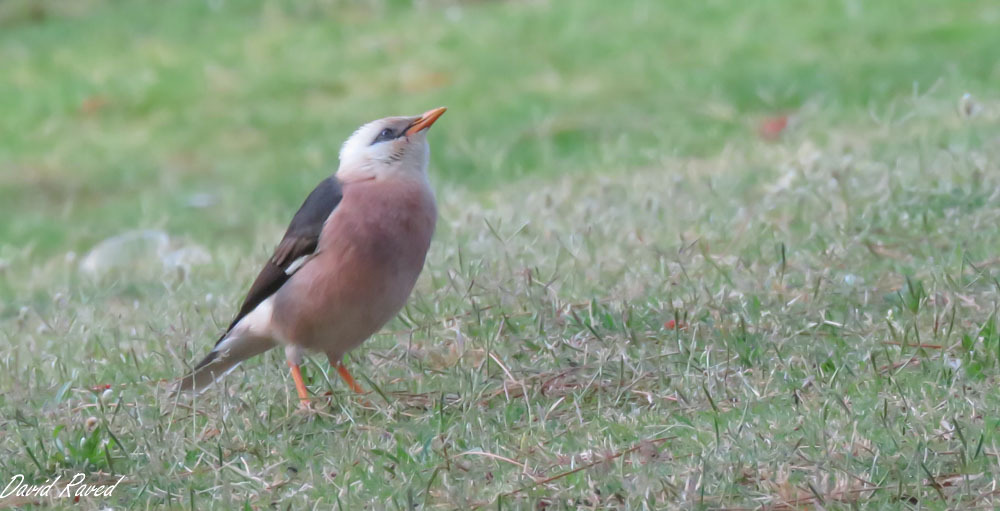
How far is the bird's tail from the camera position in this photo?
16.6ft

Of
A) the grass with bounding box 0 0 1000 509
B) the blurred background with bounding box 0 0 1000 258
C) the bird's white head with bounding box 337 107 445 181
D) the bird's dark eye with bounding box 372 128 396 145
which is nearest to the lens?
the grass with bounding box 0 0 1000 509

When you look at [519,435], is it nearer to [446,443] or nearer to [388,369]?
[446,443]

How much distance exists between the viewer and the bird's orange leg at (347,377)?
4.97 m

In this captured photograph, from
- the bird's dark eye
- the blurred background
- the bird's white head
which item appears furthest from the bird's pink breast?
the blurred background

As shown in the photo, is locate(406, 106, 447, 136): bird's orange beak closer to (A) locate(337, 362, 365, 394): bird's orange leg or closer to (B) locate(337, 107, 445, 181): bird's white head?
(B) locate(337, 107, 445, 181): bird's white head

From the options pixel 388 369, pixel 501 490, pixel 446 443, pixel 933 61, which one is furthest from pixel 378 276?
pixel 933 61

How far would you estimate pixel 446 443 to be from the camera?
4246mm

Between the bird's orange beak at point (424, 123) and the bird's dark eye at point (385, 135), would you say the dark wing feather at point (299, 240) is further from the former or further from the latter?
the bird's orange beak at point (424, 123)

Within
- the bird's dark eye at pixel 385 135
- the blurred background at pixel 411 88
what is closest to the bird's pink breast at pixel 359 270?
the bird's dark eye at pixel 385 135

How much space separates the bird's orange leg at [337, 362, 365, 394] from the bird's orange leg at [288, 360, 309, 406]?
0.14 meters

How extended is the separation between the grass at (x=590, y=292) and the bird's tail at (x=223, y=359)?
0.10 meters

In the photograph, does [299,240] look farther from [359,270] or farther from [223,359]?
[223,359]

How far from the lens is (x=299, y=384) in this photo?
4.94 metres

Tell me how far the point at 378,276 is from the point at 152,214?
20.0 feet
